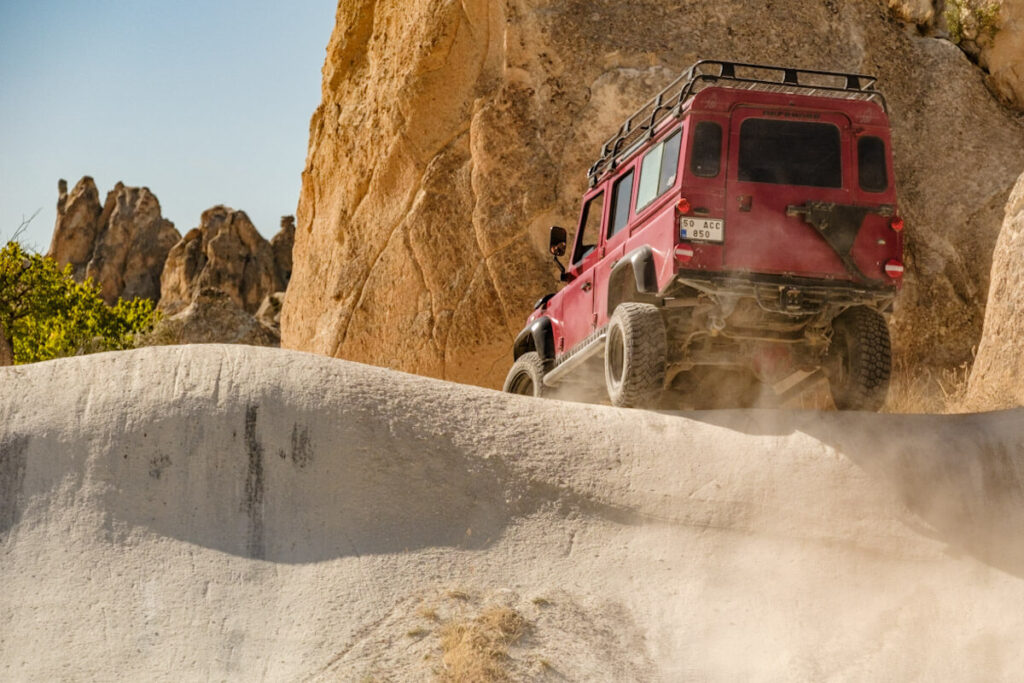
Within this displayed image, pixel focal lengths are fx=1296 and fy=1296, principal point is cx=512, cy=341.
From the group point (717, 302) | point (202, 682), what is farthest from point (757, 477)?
point (202, 682)

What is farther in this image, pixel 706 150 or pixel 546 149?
pixel 546 149

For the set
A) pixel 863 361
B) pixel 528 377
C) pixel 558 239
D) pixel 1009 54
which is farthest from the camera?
pixel 1009 54

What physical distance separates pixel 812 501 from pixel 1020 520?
5.30ft

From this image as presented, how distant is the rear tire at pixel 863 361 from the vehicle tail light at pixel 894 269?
63cm

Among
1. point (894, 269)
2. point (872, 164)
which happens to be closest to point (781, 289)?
point (894, 269)

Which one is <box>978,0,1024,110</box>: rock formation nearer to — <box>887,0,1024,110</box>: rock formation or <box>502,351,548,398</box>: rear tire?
<box>887,0,1024,110</box>: rock formation

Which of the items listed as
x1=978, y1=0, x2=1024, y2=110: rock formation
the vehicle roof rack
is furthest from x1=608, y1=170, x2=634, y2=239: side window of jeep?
x1=978, y1=0, x2=1024, y2=110: rock formation

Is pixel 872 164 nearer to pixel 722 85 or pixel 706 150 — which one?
pixel 706 150

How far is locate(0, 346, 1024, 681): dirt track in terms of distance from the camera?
8797 mm

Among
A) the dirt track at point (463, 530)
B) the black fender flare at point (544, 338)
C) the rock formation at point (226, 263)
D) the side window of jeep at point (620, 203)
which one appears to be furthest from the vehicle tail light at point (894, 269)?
the rock formation at point (226, 263)

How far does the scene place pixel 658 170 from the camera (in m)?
11.1

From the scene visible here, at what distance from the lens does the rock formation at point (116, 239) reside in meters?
66.4

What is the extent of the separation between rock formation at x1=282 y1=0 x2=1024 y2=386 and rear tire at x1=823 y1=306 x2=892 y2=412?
6519 millimetres

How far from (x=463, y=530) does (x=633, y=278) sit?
3.04 m
